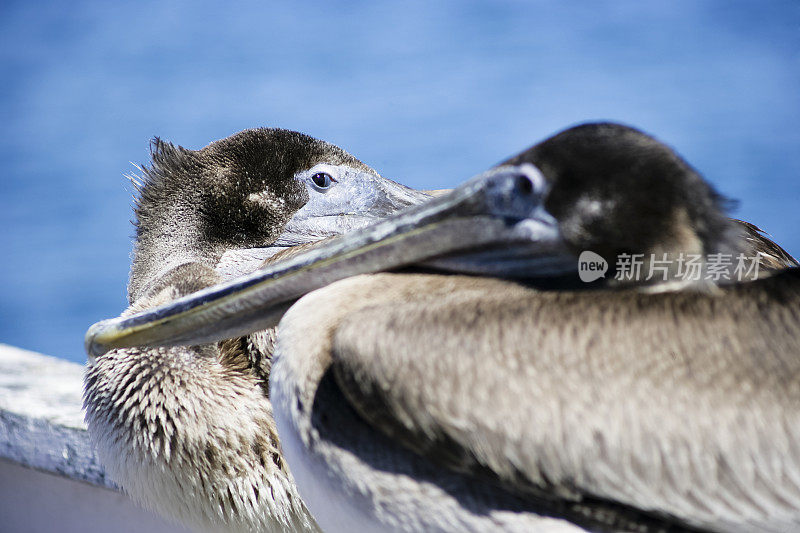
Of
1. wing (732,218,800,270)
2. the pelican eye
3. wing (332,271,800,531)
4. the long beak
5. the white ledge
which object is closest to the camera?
wing (332,271,800,531)

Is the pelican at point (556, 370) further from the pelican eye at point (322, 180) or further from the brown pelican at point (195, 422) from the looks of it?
the pelican eye at point (322, 180)

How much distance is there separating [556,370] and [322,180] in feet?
4.97

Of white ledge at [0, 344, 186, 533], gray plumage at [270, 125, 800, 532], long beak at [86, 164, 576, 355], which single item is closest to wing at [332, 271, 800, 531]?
gray plumage at [270, 125, 800, 532]

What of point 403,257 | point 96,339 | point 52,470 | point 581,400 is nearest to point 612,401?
point 581,400

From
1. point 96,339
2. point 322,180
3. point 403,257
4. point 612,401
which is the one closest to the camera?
point 612,401

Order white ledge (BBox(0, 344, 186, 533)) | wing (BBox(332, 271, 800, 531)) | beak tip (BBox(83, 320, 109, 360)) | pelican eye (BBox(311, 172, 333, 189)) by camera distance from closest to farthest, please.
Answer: wing (BBox(332, 271, 800, 531)), beak tip (BBox(83, 320, 109, 360)), white ledge (BBox(0, 344, 186, 533)), pelican eye (BBox(311, 172, 333, 189))

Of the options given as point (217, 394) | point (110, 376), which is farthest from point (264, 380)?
point (110, 376)

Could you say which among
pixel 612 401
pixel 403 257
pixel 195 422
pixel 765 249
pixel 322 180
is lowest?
pixel 612 401

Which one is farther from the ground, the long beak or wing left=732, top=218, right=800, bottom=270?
wing left=732, top=218, right=800, bottom=270

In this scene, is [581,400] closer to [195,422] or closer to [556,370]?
[556,370]

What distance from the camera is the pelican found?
0.97 meters

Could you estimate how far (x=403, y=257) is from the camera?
125cm

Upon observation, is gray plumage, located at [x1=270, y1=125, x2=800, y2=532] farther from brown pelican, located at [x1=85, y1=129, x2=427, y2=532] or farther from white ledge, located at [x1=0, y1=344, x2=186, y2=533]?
white ledge, located at [x1=0, y1=344, x2=186, y2=533]

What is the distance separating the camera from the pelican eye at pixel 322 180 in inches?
93.3
